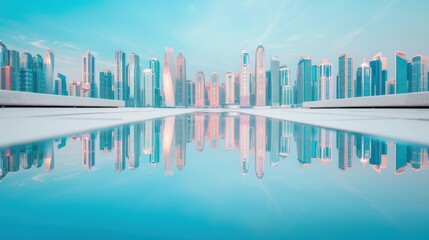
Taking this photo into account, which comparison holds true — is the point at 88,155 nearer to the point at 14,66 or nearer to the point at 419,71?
the point at 14,66

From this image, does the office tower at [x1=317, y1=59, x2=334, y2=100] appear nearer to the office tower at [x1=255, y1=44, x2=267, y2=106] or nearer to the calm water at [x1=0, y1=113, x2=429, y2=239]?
the office tower at [x1=255, y1=44, x2=267, y2=106]

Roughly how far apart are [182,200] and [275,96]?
9244cm

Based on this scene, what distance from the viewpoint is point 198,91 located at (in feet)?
297

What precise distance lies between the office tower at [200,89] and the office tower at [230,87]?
8812mm

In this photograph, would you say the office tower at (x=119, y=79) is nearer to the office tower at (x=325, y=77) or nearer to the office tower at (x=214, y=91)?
the office tower at (x=214, y=91)

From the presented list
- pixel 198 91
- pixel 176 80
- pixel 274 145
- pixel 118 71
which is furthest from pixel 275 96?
pixel 274 145

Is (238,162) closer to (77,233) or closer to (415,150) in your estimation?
(77,233)

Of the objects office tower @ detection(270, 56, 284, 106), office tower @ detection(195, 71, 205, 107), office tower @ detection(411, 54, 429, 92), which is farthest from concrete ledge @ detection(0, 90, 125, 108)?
office tower @ detection(411, 54, 429, 92)

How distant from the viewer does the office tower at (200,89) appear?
84.7m

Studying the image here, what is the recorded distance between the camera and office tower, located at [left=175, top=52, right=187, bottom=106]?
86.9 metres

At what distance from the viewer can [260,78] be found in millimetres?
85625

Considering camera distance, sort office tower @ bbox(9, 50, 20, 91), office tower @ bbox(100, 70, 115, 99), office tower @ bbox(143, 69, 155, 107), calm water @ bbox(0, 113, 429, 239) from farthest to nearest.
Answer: office tower @ bbox(100, 70, 115, 99) → office tower @ bbox(143, 69, 155, 107) → office tower @ bbox(9, 50, 20, 91) → calm water @ bbox(0, 113, 429, 239)

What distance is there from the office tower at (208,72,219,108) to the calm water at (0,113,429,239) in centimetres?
8115

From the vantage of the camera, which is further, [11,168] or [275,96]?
[275,96]
